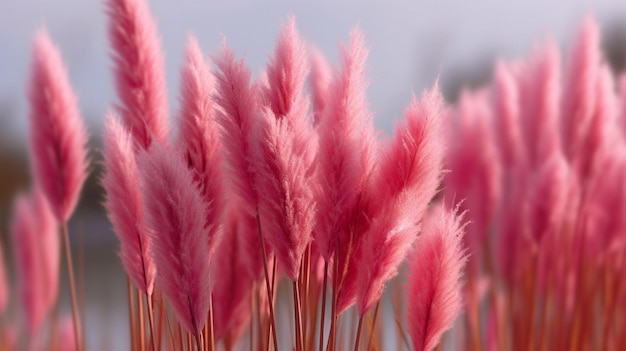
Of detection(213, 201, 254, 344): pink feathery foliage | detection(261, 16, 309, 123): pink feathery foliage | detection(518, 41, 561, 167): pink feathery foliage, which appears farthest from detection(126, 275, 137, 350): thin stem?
detection(518, 41, 561, 167): pink feathery foliage

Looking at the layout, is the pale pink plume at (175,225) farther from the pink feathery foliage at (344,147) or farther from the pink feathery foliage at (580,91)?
the pink feathery foliage at (580,91)

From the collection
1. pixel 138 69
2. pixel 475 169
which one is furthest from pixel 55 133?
pixel 475 169

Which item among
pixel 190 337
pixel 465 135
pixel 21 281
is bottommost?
pixel 190 337

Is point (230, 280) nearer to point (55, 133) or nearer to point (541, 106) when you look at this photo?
point (55, 133)

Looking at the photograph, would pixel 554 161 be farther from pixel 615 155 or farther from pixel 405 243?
pixel 405 243

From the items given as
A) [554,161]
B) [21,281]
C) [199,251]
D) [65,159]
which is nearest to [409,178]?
[199,251]

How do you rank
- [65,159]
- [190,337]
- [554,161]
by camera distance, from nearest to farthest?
[190,337] → [65,159] → [554,161]

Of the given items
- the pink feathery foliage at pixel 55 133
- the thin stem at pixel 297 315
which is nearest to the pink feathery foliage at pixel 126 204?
the thin stem at pixel 297 315
